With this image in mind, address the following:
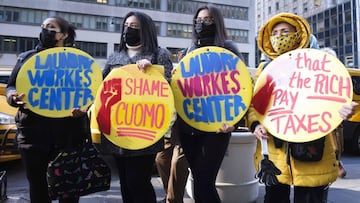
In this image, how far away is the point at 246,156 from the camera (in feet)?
12.6

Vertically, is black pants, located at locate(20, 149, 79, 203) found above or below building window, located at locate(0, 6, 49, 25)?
below

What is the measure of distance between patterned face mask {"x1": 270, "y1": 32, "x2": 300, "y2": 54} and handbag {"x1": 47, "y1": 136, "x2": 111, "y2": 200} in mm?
1523

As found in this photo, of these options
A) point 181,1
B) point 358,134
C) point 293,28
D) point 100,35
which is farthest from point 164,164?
point 181,1

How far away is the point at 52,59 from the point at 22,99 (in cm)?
35

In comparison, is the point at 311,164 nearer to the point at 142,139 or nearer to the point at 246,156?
the point at 142,139

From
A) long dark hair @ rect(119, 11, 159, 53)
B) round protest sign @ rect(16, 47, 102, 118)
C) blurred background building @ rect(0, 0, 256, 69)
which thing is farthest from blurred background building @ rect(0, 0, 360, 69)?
long dark hair @ rect(119, 11, 159, 53)

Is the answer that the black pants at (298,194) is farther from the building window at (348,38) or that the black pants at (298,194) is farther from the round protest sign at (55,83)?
the building window at (348,38)

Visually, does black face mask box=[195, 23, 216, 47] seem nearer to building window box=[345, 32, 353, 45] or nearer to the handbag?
the handbag

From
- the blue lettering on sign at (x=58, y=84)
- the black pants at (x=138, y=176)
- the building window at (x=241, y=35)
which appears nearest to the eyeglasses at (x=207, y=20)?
the blue lettering on sign at (x=58, y=84)

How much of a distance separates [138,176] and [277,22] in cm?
139

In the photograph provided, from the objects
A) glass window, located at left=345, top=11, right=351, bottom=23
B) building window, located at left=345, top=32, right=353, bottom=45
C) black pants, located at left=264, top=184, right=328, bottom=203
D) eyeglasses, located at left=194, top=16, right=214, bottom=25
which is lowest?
black pants, located at left=264, top=184, right=328, bottom=203

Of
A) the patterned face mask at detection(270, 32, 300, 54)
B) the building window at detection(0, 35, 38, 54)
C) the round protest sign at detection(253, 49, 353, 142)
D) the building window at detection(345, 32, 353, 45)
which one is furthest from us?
the building window at detection(345, 32, 353, 45)

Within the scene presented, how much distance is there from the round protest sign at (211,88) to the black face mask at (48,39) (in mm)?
1006

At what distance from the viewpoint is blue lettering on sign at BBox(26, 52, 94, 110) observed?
2562 millimetres
